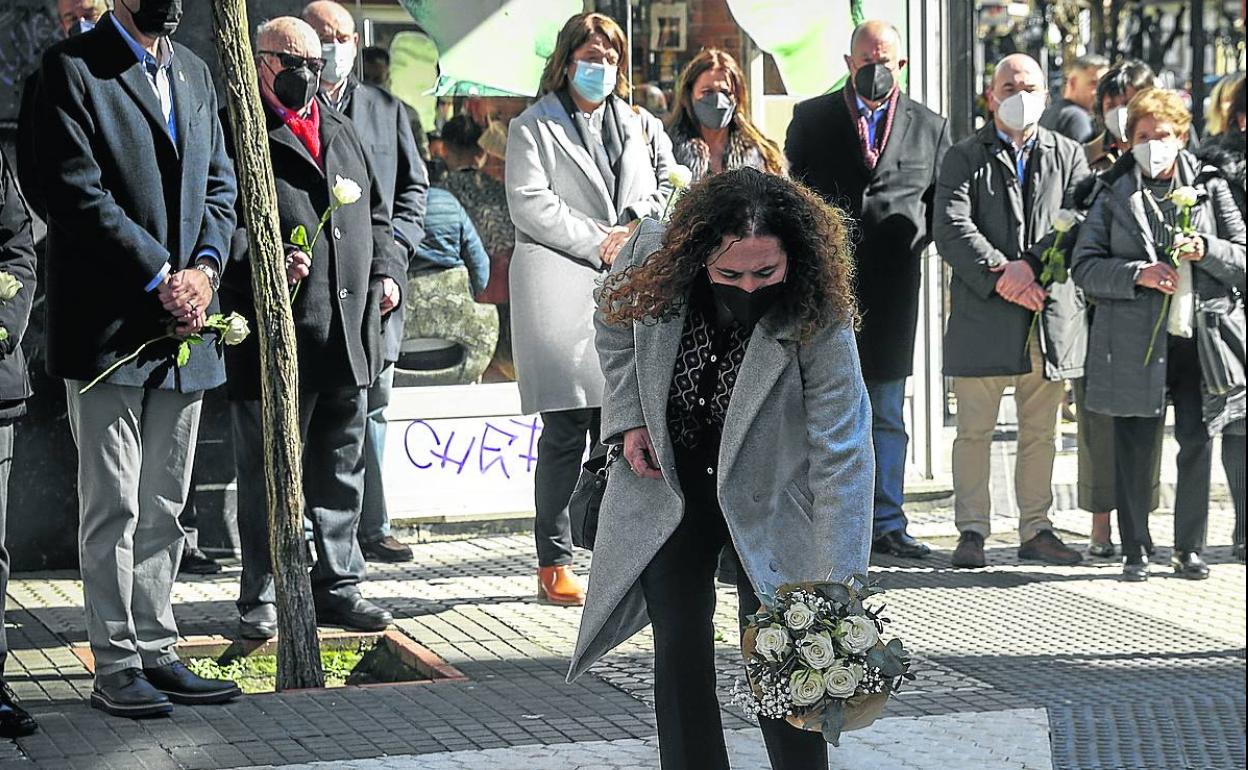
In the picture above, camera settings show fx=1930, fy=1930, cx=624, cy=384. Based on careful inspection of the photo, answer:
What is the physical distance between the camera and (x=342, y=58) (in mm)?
7852

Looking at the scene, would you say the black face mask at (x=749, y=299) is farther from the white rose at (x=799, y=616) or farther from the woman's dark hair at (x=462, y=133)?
the woman's dark hair at (x=462, y=133)

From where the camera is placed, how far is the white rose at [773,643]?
4230 mm

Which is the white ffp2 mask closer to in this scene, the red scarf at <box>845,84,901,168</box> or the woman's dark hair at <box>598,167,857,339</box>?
the red scarf at <box>845,84,901,168</box>

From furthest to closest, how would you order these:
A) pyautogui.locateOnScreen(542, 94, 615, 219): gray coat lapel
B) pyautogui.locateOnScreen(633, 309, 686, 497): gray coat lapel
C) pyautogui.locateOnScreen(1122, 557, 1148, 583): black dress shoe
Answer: pyautogui.locateOnScreen(1122, 557, 1148, 583): black dress shoe
pyautogui.locateOnScreen(542, 94, 615, 219): gray coat lapel
pyautogui.locateOnScreen(633, 309, 686, 497): gray coat lapel

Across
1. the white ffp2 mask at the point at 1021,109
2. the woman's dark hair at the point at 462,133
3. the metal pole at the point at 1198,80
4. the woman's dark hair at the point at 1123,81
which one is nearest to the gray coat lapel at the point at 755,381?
the white ffp2 mask at the point at 1021,109

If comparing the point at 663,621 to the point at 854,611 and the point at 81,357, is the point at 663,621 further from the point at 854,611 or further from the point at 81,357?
the point at 81,357

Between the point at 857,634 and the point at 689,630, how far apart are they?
50 centimetres

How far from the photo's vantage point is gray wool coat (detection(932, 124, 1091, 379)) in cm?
868

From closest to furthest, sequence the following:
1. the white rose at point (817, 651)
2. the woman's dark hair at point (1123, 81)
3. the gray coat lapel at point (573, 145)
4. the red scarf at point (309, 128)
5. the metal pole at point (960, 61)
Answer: the white rose at point (817, 651)
the red scarf at point (309, 128)
the gray coat lapel at point (573, 145)
the woman's dark hair at point (1123, 81)
the metal pole at point (960, 61)

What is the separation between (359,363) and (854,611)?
10.9ft

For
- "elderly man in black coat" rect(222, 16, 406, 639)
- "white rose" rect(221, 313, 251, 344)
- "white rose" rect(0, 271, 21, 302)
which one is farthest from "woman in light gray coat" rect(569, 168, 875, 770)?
"elderly man in black coat" rect(222, 16, 406, 639)

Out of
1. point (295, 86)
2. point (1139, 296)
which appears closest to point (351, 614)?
point (295, 86)

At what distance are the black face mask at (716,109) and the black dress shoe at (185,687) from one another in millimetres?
3521

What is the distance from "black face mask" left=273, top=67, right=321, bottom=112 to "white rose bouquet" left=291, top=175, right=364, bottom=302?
310 mm
